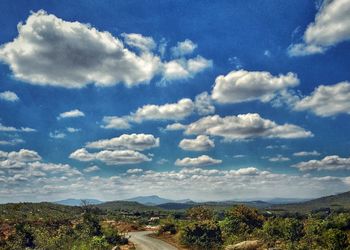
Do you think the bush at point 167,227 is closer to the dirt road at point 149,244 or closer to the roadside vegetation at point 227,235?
the roadside vegetation at point 227,235

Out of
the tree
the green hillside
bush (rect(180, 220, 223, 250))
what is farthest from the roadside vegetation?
the green hillside

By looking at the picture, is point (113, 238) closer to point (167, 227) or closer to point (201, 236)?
point (167, 227)

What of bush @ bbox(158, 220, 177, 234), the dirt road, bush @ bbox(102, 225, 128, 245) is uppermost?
bush @ bbox(158, 220, 177, 234)

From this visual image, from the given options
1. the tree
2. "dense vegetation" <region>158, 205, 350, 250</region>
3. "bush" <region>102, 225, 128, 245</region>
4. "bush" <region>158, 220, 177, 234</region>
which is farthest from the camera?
the tree

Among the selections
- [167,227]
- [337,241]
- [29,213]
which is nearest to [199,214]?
[167,227]

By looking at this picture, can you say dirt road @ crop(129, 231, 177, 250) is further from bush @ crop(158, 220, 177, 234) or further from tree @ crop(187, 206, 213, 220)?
tree @ crop(187, 206, 213, 220)

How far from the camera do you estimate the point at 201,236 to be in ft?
222

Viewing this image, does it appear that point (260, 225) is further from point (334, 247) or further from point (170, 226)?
point (334, 247)

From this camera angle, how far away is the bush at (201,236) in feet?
216

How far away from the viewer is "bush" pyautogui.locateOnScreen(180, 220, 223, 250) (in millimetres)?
65844

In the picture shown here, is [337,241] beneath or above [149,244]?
above

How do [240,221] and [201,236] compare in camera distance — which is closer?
[201,236]

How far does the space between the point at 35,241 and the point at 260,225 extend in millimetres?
42524

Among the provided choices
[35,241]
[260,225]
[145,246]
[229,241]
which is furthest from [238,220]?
[35,241]
